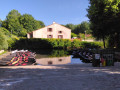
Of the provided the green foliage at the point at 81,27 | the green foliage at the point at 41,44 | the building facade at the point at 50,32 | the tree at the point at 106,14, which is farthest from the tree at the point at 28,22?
the tree at the point at 106,14

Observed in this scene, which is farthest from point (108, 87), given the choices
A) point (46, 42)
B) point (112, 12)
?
point (46, 42)

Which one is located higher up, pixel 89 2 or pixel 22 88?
pixel 89 2

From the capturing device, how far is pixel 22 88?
11.9 ft

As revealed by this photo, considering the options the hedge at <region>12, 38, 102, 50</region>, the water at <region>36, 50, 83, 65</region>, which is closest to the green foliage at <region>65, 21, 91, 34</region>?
the hedge at <region>12, 38, 102, 50</region>

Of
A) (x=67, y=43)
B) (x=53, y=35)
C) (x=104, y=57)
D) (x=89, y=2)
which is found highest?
(x=89, y=2)

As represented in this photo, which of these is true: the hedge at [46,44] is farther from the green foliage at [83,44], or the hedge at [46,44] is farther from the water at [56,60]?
the water at [56,60]

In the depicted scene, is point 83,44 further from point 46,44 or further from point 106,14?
point 106,14

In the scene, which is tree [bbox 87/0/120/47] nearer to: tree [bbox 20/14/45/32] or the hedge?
the hedge

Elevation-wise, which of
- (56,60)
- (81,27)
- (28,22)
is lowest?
(56,60)

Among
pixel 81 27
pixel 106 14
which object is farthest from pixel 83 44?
pixel 81 27

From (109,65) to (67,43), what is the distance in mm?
25836

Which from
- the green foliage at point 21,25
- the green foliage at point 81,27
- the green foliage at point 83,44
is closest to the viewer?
the green foliage at point 83,44

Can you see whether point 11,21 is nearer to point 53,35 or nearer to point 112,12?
point 53,35

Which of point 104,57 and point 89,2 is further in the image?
point 89,2
